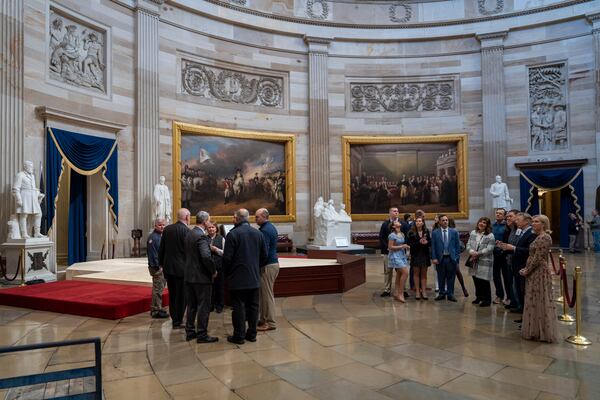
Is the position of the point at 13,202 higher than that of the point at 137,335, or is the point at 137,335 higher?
the point at 13,202

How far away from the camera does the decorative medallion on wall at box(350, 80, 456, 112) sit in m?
20.5

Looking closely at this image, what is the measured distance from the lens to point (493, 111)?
773 inches

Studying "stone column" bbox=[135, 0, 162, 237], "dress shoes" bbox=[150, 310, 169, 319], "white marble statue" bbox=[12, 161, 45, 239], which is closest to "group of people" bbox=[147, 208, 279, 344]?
"dress shoes" bbox=[150, 310, 169, 319]

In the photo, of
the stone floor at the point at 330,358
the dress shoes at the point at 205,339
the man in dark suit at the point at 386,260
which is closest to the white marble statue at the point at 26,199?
the stone floor at the point at 330,358

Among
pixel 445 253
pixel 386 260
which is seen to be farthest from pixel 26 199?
pixel 445 253

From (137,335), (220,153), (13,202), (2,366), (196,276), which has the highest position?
(220,153)

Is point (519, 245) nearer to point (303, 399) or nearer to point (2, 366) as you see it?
point (303, 399)

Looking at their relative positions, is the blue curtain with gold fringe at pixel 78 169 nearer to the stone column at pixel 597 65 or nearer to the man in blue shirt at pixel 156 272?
the man in blue shirt at pixel 156 272

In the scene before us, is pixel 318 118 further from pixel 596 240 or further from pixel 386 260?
pixel 596 240

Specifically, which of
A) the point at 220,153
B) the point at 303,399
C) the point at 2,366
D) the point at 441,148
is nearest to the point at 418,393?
the point at 303,399

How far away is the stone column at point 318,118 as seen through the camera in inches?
773

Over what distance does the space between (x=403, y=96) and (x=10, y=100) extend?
15.7 m

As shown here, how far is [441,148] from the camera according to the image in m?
20.3

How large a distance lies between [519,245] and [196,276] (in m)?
4.93
